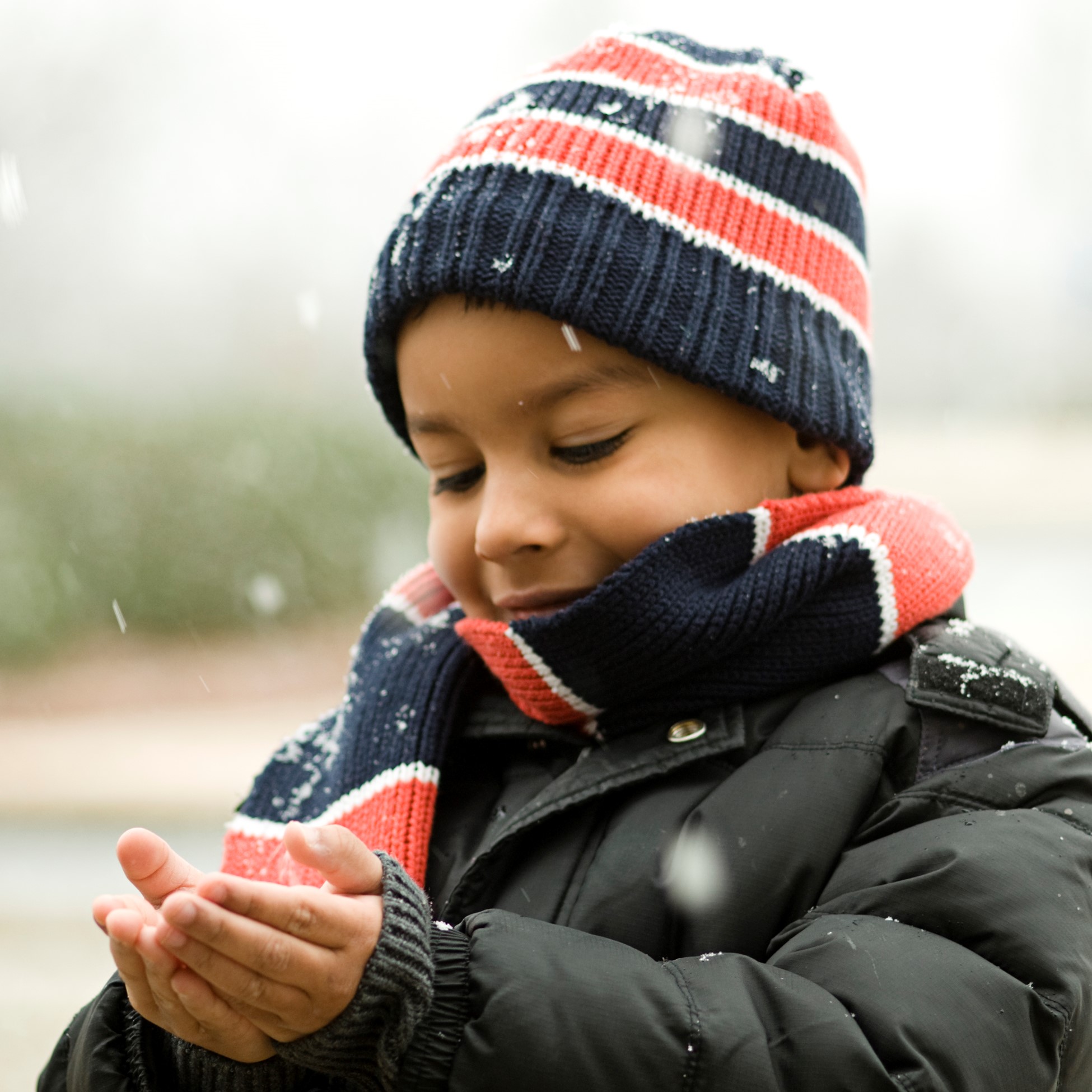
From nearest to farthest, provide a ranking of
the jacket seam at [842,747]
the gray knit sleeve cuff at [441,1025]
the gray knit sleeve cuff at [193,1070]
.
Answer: the gray knit sleeve cuff at [441,1025]
the gray knit sleeve cuff at [193,1070]
the jacket seam at [842,747]

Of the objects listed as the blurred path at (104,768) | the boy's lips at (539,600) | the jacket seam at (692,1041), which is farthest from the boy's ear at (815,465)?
the blurred path at (104,768)

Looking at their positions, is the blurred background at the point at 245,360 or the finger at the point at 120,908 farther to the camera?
the blurred background at the point at 245,360

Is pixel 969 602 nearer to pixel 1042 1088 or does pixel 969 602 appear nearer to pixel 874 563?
pixel 874 563

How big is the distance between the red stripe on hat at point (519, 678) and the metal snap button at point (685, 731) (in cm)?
10

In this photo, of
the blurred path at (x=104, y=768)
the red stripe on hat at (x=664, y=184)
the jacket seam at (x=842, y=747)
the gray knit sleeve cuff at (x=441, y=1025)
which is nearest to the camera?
the gray knit sleeve cuff at (x=441, y=1025)

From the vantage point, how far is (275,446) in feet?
18.5

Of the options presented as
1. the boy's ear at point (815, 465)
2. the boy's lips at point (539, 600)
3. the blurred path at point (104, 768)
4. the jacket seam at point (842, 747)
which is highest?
the boy's ear at point (815, 465)

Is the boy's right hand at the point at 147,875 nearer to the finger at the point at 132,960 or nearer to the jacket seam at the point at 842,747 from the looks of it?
the finger at the point at 132,960

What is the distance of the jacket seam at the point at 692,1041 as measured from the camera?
2.78ft

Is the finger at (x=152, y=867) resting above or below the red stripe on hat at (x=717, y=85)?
below

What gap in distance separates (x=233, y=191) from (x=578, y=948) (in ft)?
19.3

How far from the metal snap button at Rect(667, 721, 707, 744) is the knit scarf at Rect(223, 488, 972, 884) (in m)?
0.02

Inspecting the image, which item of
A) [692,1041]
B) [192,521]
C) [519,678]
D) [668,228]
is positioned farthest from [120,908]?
[192,521]

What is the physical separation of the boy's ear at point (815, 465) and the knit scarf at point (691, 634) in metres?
0.05
